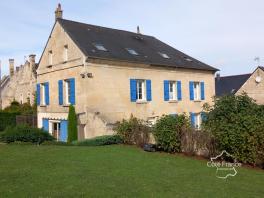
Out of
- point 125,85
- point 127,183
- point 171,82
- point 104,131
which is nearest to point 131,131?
point 104,131

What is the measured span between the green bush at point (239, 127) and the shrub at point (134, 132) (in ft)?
10.3

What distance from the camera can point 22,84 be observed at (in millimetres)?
40562

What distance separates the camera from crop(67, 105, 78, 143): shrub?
18859 mm

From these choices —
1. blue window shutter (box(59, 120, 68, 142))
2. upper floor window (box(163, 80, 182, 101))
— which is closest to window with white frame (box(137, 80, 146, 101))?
upper floor window (box(163, 80, 182, 101))

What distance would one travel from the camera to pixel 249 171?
10.5 meters

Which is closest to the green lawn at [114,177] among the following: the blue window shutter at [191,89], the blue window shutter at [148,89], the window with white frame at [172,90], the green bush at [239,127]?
the green bush at [239,127]

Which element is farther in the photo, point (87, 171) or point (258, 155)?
point (258, 155)

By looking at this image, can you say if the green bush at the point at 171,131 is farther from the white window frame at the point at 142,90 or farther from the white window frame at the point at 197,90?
the white window frame at the point at 197,90

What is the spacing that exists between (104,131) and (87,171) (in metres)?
9.59

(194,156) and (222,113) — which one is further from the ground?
(222,113)

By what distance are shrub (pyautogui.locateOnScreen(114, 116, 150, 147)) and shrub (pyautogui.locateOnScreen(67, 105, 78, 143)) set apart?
12.1 feet

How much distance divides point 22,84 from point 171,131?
31394 millimetres

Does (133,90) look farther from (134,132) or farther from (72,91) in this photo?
(134,132)

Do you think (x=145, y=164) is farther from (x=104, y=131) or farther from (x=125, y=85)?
(x=125, y=85)
